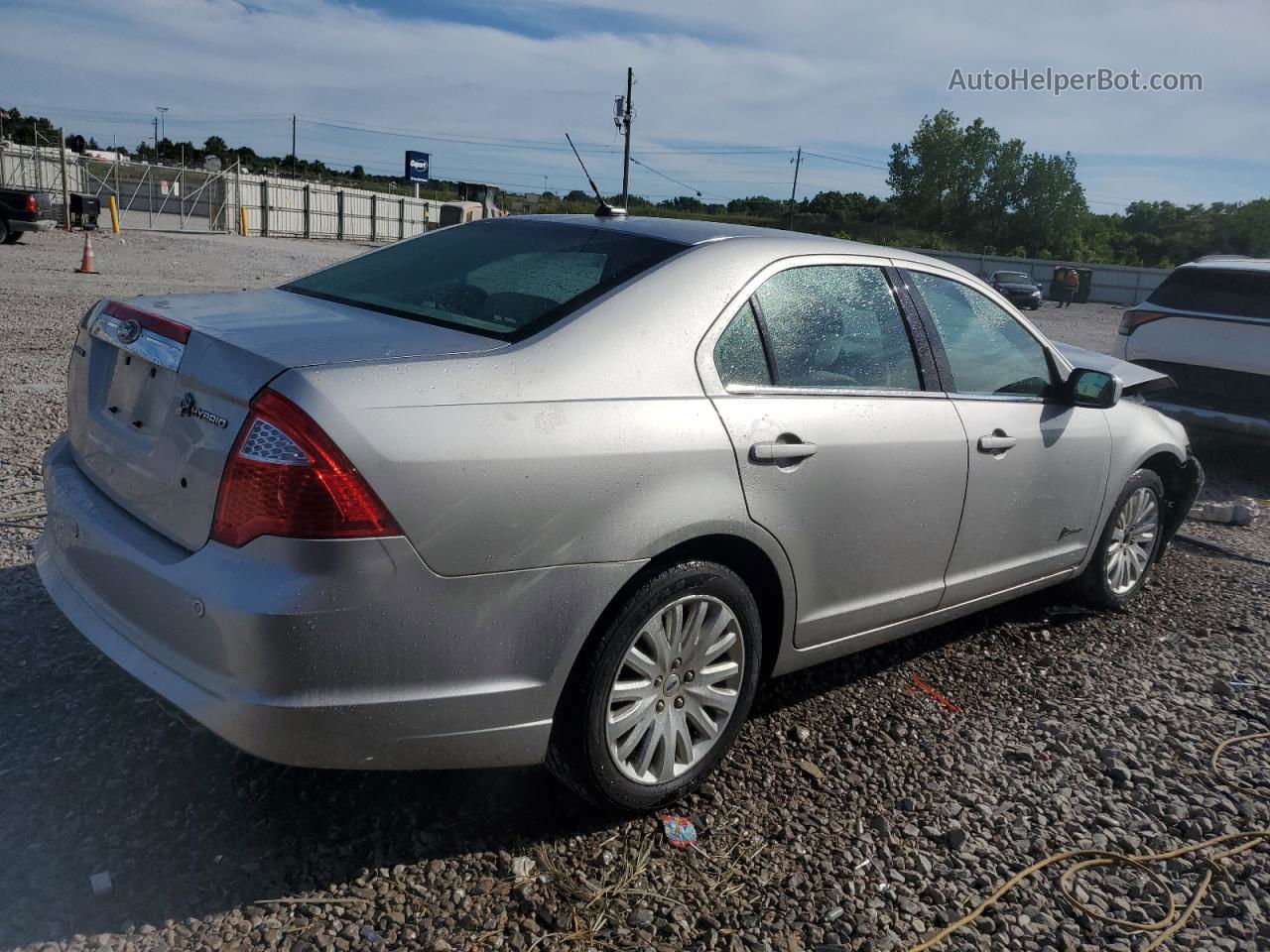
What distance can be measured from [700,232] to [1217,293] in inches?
249

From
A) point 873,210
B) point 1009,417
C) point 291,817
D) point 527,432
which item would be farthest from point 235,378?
point 873,210

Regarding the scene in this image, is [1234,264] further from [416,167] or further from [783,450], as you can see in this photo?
[416,167]

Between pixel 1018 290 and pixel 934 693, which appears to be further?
pixel 1018 290

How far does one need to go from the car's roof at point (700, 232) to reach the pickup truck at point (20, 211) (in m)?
21.9

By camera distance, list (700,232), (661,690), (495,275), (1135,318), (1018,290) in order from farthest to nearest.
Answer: (1018,290) < (1135,318) < (700,232) < (495,275) < (661,690)

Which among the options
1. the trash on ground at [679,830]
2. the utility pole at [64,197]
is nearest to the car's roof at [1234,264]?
the trash on ground at [679,830]

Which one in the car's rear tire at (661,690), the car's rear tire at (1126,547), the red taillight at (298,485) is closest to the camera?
the red taillight at (298,485)

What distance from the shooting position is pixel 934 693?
4023 millimetres

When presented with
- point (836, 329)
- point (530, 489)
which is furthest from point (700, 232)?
point (530, 489)

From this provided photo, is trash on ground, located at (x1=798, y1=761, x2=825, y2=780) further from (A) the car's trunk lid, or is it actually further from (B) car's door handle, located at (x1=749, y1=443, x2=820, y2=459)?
(A) the car's trunk lid

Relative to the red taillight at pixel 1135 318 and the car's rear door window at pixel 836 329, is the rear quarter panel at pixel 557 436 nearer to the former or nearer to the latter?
the car's rear door window at pixel 836 329

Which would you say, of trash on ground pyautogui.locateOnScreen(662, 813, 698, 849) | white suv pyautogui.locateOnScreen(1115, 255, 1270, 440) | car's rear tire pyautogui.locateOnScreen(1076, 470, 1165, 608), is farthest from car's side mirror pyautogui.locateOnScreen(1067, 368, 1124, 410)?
white suv pyautogui.locateOnScreen(1115, 255, 1270, 440)

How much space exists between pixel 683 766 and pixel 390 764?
2.98 feet

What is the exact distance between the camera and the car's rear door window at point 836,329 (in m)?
3.21
